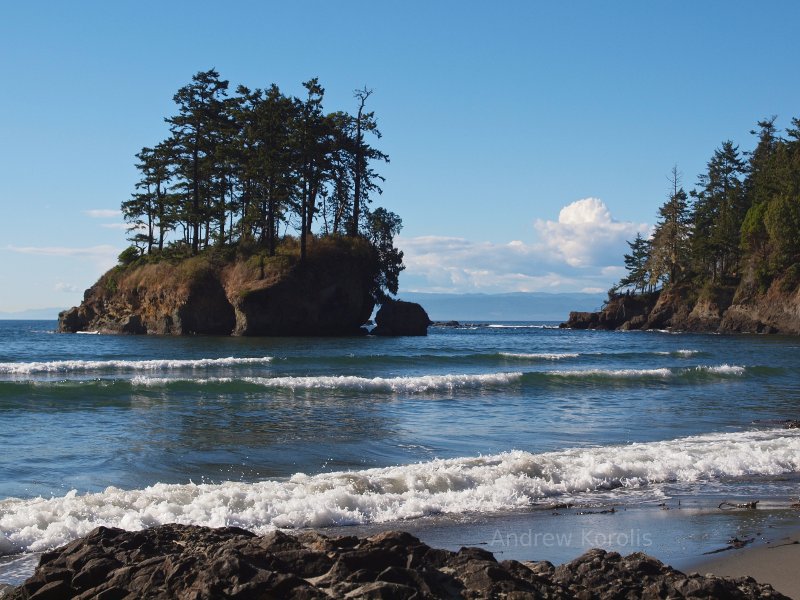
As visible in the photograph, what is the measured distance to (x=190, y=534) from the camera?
5.64 metres

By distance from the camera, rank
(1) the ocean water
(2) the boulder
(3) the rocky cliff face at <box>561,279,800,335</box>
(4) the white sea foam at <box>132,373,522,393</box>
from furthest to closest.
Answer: (3) the rocky cliff face at <box>561,279,800,335</box> < (2) the boulder < (4) the white sea foam at <box>132,373,522,393</box> < (1) the ocean water

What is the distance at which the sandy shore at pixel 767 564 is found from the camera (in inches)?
234

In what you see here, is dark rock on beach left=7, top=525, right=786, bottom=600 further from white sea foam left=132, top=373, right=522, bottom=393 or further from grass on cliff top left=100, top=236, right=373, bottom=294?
grass on cliff top left=100, top=236, right=373, bottom=294

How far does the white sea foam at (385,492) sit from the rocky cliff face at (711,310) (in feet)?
181

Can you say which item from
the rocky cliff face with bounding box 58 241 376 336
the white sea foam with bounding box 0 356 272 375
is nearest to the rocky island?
the rocky cliff face with bounding box 58 241 376 336

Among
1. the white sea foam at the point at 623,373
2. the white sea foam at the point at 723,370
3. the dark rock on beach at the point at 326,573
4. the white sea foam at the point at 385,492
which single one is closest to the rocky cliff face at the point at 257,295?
the white sea foam at the point at 623,373

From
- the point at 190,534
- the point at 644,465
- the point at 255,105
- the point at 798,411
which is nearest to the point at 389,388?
the point at 798,411

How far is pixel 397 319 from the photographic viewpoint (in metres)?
54.6

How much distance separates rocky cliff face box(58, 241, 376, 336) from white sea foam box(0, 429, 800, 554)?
3797 centimetres

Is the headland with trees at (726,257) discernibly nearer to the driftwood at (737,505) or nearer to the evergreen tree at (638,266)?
the evergreen tree at (638,266)

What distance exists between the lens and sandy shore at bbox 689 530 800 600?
595 cm

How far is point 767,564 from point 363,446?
23.8 ft

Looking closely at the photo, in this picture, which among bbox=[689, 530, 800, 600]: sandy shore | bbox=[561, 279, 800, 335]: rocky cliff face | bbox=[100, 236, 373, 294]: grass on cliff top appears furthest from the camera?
bbox=[561, 279, 800, 335]: rocky cliff face

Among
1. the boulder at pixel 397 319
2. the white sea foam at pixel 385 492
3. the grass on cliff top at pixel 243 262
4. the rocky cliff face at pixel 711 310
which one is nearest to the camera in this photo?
the white sea foam at pixel 385 492
